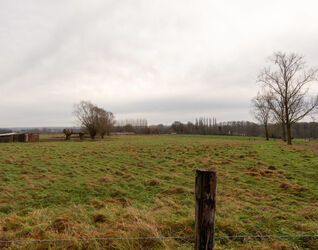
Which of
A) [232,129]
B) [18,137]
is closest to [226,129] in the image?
[232,129]

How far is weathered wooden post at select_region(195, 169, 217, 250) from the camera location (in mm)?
2535

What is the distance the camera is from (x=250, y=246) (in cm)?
330

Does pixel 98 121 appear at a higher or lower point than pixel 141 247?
higher

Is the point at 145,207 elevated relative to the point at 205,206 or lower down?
lower down

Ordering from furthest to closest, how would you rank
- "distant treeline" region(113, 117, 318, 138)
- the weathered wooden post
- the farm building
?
"distant treeline" region(113, 117, 318, 138)
the farm building
the weathered wooden post

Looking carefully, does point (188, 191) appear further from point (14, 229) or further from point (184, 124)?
point (184, 124)

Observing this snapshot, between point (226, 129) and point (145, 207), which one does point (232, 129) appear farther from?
point (145, 207)

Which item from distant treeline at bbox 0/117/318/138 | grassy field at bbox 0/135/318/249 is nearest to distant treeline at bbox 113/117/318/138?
distant treeline at bbox 0/117/318/138

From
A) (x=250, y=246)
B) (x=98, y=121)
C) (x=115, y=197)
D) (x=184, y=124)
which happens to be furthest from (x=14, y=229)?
(x=184, y=124)

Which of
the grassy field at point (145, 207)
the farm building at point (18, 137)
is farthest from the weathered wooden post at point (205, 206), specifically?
the farm building at point (18, 137)

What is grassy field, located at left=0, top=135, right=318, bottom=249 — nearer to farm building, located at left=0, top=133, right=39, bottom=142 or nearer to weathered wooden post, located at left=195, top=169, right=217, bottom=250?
weathered wooden post, located at left=195, top=169, right=217, bottom=250

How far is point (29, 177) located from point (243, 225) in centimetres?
945

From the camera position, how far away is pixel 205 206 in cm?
255

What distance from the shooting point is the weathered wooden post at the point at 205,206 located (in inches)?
99.8
